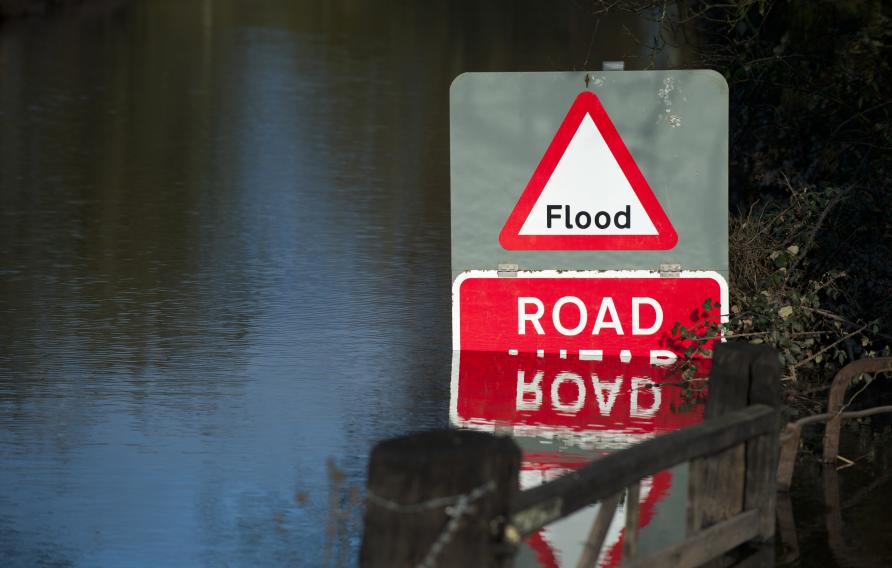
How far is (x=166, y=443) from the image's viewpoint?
7773 millimetres

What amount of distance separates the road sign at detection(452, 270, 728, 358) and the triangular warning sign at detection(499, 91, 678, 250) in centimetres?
17

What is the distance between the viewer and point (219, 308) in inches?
444

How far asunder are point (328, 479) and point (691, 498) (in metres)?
1.65

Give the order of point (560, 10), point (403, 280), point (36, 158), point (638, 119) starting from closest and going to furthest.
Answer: point (638, 119) < point (403, 280) < point (36, 158) < point (560, 10)

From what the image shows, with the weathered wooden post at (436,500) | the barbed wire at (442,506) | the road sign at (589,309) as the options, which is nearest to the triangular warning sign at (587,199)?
the road sign at (589,309)

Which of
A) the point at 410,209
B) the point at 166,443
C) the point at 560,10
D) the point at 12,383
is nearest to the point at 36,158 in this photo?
the point at 410,209

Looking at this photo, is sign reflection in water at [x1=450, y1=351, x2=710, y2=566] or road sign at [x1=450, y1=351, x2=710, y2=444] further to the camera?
road sign at [x1=450, y1=351, x2=710, y2=444]

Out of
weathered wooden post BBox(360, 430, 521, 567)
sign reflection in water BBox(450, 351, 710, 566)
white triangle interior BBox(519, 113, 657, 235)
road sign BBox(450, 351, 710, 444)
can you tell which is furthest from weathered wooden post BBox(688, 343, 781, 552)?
white triangle interior BBox(519, 113, 657, 235)

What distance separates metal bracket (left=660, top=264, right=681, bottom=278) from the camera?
29.1 ft

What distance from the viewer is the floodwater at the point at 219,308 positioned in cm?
672

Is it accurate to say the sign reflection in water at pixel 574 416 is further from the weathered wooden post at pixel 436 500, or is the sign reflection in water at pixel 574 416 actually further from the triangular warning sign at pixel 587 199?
the weathered wooden post at pixel 436 500

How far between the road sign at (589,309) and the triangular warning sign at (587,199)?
17cm

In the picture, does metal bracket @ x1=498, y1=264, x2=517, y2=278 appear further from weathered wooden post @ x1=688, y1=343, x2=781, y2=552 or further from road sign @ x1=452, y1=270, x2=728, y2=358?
weathered wooden post @ x1=688, y1=343, x2=781, y2=552

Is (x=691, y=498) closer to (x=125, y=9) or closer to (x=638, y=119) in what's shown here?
(x=638, y=119)
